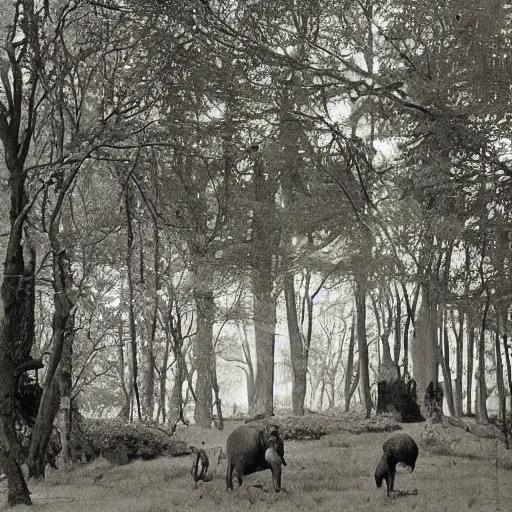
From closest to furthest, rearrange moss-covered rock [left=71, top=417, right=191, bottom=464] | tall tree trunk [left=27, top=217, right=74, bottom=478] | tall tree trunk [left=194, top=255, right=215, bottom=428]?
tall tree trunk [left=27, top=217, right=74, bottom=478]
moss-covered rock [left=71, top=417, right=191, bottom=464]
tall tree trunk [left=194, top=255, right=215, bottom=428]

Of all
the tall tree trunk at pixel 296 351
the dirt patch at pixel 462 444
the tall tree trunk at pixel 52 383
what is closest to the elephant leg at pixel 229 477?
the tall tree trunk at pixel 52 383

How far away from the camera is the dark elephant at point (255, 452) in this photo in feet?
21.2

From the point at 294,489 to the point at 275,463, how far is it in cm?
55

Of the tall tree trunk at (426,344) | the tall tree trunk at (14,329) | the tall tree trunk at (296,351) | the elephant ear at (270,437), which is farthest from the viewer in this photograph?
the tall tree trunk at (296,351)

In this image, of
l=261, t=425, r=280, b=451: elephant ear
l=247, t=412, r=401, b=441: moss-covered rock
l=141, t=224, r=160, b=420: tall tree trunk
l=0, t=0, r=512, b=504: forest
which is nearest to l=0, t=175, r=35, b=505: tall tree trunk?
l=0, t=0, r=512, b=504: forest

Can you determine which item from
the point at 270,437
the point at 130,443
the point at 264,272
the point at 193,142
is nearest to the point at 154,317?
the point at 270,437

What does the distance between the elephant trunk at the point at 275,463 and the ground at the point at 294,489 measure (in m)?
0.12

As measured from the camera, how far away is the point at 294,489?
6.75 meters

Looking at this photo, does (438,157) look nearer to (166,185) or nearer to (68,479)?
(166,185)

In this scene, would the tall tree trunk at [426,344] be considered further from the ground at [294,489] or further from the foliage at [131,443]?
the foliage at [131,443]

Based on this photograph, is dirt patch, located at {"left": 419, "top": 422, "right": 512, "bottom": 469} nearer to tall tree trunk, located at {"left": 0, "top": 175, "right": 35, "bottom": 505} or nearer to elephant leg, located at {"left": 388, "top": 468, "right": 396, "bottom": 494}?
elephant leg, located at {"left": 388, "top": 468, "right": 396, "bottom": 494}

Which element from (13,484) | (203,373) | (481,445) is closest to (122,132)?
(13,484)

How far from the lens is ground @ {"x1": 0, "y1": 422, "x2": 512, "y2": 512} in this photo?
6.25 meters

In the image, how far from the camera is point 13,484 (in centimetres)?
682
